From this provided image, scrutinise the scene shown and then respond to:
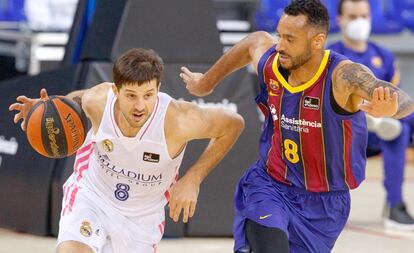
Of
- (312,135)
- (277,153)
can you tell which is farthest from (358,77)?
(277,153)

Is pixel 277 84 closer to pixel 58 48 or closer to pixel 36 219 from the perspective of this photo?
pixel 36 219

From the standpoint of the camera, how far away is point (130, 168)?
226 inches

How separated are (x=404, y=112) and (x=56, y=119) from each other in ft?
6.18

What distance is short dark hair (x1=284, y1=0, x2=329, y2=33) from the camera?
18.2 feet

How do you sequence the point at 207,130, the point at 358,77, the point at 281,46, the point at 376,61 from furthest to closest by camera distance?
the point at 376,61 < the point at 207,130 < the point at 281,46 < the point at 358,77

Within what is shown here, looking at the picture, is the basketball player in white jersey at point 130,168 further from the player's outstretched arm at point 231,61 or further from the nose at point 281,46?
the nose at point 281,46

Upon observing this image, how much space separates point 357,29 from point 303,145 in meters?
4.35

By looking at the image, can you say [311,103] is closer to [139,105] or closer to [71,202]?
[139,105]

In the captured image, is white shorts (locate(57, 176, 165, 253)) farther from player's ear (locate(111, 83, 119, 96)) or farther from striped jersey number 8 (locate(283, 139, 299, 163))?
striped jersey number 8 (locate(283, 139, 299, 163))

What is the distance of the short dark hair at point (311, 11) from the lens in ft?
18.2

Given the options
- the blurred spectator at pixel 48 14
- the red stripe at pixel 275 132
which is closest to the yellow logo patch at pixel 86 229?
the red stripe at pixel 275 132

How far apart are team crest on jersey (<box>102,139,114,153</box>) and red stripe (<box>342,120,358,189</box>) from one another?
1.28m

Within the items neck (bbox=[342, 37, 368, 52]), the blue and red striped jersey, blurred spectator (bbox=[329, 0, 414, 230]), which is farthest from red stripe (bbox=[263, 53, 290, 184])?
neck (bbox=[342, 37, 368, 52])

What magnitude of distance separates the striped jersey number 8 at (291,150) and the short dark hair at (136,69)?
31.2 inches
